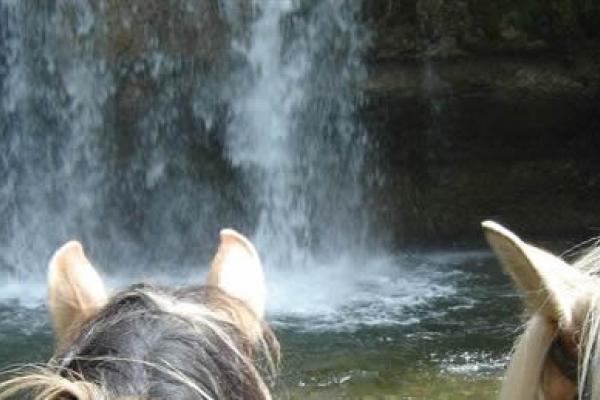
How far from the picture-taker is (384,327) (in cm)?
623

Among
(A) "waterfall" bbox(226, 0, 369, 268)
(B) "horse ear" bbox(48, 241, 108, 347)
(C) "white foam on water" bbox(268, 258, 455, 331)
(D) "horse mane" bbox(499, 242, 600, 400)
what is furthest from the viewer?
(A) "waterfall" bbox(226, 0, 369, 268)

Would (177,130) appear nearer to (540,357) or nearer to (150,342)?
(150,342)

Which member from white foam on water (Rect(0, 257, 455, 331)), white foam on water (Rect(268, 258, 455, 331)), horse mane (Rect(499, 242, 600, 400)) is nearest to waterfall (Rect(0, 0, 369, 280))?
white foam on water (Rect(0, 257, 455, 331))

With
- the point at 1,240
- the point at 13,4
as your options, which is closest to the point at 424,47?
the point at 13,4

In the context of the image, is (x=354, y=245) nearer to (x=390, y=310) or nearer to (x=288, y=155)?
(x=288, y=155)

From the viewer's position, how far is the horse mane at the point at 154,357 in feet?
4.39

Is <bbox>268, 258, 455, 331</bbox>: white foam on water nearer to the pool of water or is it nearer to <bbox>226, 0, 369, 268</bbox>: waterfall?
the pool of water

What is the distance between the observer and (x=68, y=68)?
29.5ft

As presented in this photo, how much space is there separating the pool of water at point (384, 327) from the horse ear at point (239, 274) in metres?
2.58

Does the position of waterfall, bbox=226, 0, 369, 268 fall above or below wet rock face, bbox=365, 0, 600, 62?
below

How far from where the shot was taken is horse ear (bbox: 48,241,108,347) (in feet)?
5.64

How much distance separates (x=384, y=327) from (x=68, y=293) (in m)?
4.64

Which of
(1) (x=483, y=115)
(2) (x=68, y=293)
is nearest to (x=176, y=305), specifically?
(2) (x=68, y=293)

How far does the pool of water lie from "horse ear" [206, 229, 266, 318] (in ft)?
8.47
